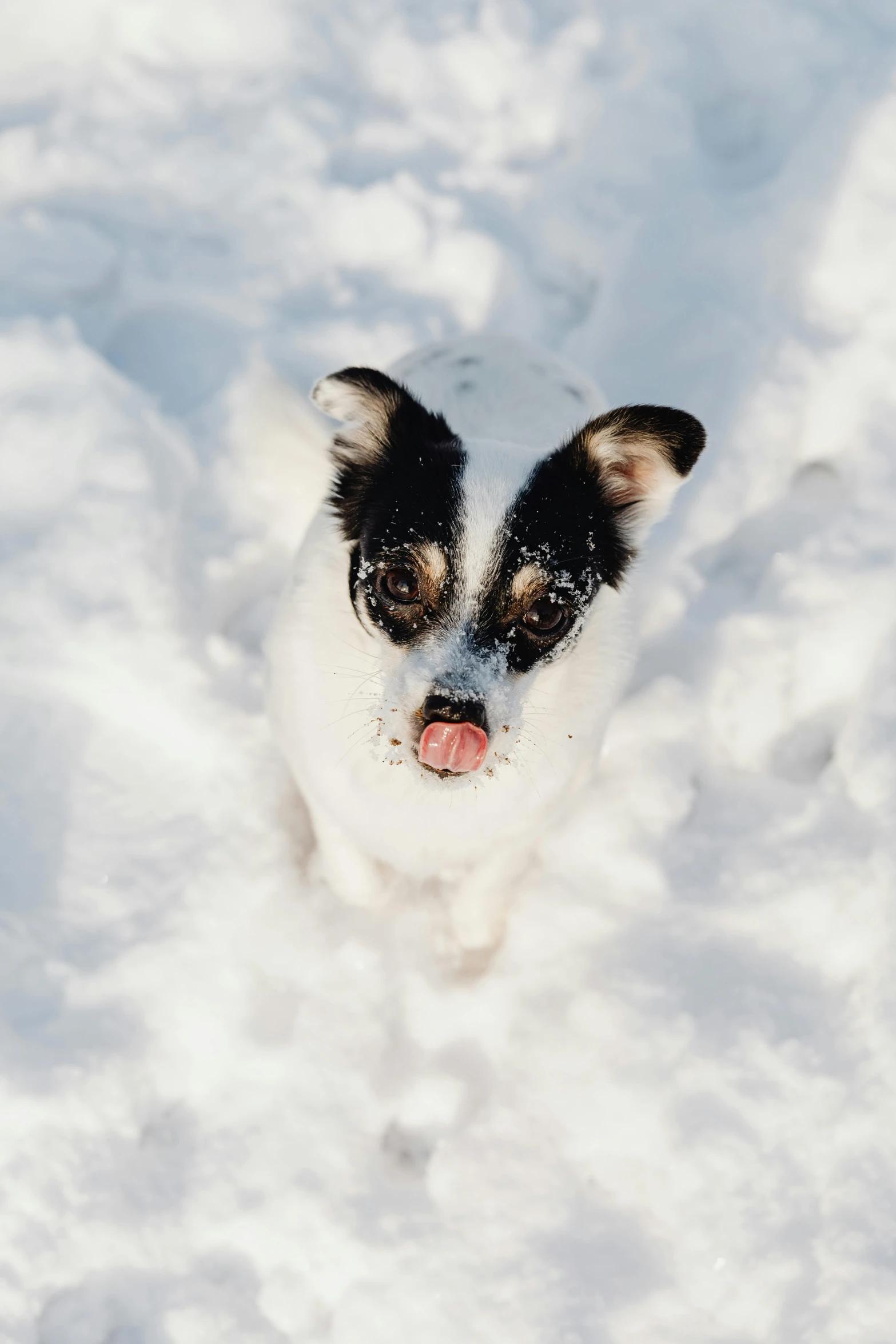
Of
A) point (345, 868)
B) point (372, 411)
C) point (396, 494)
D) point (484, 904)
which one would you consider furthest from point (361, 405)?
point (484, 904)

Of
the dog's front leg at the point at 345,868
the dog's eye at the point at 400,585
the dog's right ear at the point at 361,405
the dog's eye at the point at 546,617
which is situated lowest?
the dog's front leg at the point at 345,868

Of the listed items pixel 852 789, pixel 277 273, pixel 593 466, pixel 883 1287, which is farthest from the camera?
pixel 277 273

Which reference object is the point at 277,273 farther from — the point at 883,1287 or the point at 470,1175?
the point at 883,1287

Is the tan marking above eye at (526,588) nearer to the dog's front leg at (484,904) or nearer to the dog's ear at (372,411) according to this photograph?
the dog's ear at (372,411)

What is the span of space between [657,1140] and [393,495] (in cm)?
197

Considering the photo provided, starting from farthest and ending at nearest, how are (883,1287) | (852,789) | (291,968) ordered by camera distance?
(852,789) < (291,968) < (883,1287)

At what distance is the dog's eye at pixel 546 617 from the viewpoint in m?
2.44

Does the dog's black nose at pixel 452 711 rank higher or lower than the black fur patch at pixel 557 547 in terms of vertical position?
lower

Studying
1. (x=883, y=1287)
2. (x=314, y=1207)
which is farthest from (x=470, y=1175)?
(x=883, y=1287)

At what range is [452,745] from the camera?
2.32 m

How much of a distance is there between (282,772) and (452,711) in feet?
4.54

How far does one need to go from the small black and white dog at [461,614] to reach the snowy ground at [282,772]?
514 millimetres

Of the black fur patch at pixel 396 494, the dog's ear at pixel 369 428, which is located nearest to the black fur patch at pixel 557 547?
the black fur patch at pixel 396 494

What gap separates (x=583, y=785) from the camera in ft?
11.3
